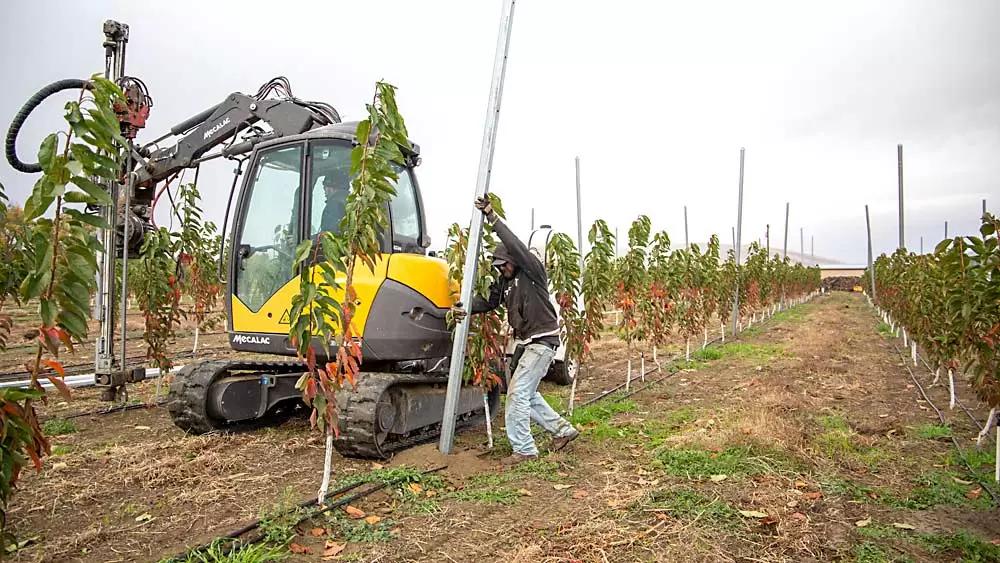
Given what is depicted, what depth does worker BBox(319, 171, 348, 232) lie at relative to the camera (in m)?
6.33

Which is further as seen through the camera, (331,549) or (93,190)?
Answer: (331,549)

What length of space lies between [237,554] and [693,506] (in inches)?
127

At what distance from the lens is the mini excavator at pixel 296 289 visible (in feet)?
20.1

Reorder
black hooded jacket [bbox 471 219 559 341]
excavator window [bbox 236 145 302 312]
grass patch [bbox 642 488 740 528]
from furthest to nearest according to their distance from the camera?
excavator window [bbox 236 145 302 312]
black hooded jacket [bbox 471 219 559 341]
grass patch [bbox 642 488 740 528]

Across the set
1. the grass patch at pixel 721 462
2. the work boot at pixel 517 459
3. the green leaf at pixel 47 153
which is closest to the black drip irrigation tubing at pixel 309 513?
the work boot at pixel 517 459

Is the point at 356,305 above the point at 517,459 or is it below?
above

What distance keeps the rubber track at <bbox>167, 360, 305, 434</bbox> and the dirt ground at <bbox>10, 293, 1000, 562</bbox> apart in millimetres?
200

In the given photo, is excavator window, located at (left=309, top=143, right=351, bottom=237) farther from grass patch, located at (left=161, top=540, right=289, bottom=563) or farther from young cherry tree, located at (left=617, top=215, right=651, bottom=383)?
young cherry tree, located at (left=617, top=215, right=651, bottom=383)

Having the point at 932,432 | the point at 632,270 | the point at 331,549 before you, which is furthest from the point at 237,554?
the point at 632,270

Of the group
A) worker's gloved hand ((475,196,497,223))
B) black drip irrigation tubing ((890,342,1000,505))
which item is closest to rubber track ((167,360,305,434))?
worker's gloved hand ((475,196,497,223))

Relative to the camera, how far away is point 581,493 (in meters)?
5.43

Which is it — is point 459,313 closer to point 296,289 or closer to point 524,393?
point 524,393

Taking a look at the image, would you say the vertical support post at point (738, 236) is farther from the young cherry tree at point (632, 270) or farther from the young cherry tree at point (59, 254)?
the young cherry tree at point (59, 254)

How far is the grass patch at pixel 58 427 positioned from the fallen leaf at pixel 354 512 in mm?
4414
